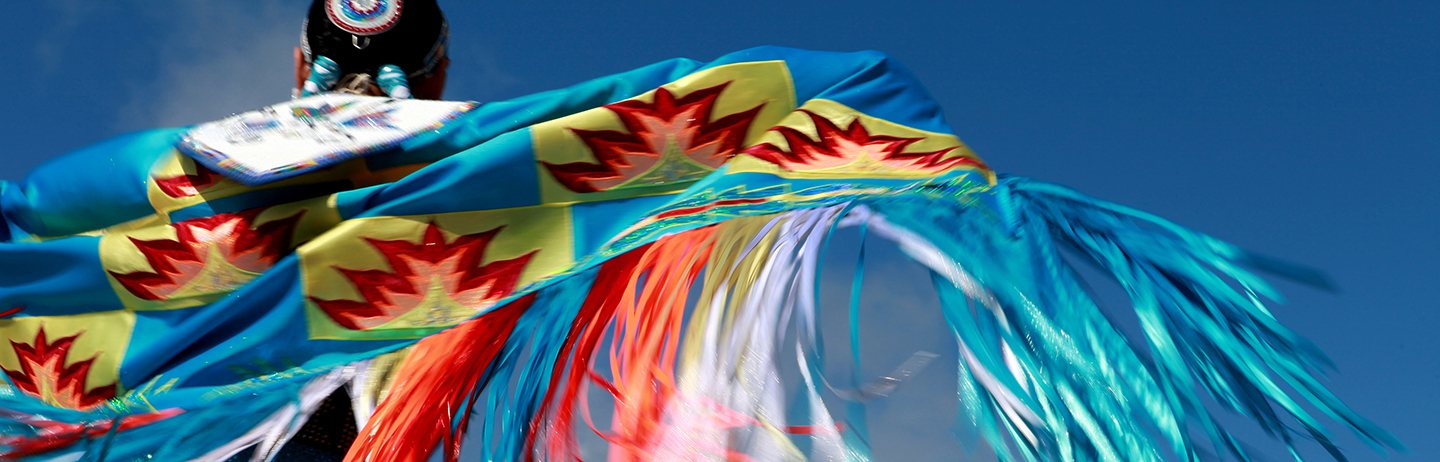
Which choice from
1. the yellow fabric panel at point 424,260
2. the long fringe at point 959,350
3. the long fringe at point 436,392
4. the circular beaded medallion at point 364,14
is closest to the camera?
the long fringe at point 959,350

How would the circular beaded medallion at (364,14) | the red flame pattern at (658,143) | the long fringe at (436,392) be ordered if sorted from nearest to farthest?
the long fringe at (436,392)
the red flame pattern at (658,143)
the circular beaded medallion at (364,14)

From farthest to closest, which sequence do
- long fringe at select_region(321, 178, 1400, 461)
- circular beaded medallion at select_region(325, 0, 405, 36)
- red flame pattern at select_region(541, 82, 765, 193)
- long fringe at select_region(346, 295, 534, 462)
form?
circular beaded medallion at select_region(325, 0, 405, 36) < red flame pattern at select_region(541, 82, 765, 193) < long fringe at select_region(346, 295, 534, 462) < long fringe at select_region(321, 178, 1400, 461)

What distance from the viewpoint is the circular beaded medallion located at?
5.31 feet

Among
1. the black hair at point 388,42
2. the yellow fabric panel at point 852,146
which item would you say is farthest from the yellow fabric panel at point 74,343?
the yellow fabric panel at point 852,146

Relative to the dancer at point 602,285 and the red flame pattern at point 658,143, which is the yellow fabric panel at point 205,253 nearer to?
the dancer at point 602,285

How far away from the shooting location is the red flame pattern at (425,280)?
1.32 meters

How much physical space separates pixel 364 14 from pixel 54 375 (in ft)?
2.29

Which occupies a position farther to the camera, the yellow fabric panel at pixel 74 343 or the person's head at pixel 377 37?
the person's head at pixel 377 37

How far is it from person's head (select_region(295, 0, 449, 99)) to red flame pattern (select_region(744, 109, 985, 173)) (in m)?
0.61

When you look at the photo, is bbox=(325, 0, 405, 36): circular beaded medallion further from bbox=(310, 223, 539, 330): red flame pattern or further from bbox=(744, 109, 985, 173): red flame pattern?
bbox=(744, 109, 985, 173): red flame pattern

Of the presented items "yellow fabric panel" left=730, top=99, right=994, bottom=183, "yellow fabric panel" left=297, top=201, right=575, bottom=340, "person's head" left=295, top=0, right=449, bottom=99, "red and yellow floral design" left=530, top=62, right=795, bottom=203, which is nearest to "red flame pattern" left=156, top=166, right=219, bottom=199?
"yellow fabric panel" left=297, top=201, right=575, bottom=340

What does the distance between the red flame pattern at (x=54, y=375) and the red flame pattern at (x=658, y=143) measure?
0.68m

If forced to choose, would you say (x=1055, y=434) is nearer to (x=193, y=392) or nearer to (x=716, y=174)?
(x=716, y=174)

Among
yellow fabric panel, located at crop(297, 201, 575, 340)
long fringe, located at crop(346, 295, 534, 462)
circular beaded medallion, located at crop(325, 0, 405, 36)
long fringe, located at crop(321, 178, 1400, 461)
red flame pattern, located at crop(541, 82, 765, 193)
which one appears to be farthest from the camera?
circular beaded medallion, located at crop(325, 0, 405, 36)
